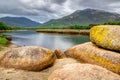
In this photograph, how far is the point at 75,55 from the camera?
16.3 meters

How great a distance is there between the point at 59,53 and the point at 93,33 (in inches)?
171

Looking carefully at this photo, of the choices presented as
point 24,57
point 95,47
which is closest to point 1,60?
point 24,57

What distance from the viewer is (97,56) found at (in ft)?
45.2

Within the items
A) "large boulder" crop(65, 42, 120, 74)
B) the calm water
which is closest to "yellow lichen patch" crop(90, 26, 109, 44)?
"large boulder" crop(65, 42, 120, 74)

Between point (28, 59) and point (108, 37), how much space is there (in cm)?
556

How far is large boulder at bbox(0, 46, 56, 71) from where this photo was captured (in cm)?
1339

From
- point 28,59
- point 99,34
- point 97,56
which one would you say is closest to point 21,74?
point 28,59

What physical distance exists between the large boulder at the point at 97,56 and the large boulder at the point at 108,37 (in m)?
0.39

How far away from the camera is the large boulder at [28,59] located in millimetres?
13391

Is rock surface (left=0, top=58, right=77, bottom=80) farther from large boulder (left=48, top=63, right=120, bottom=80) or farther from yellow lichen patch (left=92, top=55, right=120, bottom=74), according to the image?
large boulder (left=48, top=63, right=120, bottom=80)

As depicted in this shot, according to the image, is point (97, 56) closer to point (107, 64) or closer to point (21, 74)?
point (107, 64)

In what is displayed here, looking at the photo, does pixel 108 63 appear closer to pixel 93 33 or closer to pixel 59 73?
pixel 93 33

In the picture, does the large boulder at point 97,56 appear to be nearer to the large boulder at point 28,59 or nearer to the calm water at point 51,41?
the large boulder at point 28,59

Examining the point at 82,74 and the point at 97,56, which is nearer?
the point at 82,74
